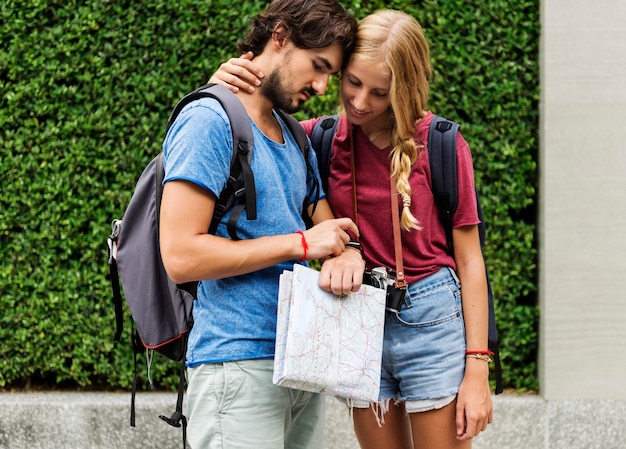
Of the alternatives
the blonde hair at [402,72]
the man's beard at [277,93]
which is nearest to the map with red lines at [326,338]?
the blonde hair at [402,72]

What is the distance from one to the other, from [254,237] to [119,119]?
2296 mm

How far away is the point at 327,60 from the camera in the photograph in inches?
93.0

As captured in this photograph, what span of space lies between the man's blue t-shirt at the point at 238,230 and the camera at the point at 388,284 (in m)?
0.27

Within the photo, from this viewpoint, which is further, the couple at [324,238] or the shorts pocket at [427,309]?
the shorts pocket at [427,309]

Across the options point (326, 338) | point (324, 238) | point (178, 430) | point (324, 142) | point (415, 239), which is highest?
point (324, 142)

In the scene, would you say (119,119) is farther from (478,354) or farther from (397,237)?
(478,354)

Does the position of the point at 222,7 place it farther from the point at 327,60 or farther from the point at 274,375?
the point at 274,375

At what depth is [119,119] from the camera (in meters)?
4.27

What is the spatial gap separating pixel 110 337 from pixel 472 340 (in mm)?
2448

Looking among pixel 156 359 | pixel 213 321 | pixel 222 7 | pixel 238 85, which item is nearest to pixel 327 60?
pixel 238 85

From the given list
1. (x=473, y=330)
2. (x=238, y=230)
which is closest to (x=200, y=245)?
(x=238, y=230)

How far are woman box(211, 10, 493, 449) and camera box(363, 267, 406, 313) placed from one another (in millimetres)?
50

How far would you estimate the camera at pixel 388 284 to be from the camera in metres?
2.39
